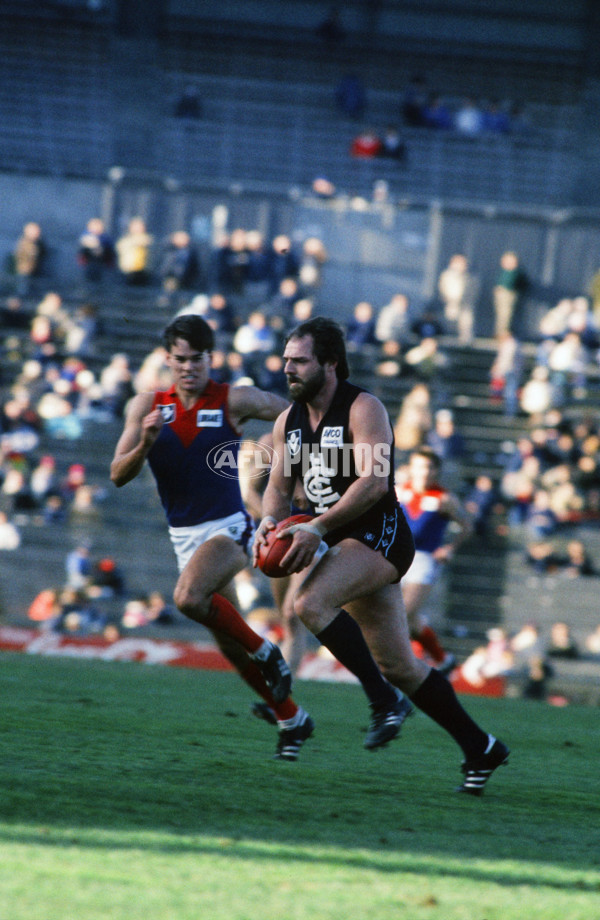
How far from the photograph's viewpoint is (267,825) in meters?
4.84

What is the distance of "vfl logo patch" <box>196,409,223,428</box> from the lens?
22.6 feet

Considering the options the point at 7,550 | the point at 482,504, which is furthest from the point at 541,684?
the point at 7,550

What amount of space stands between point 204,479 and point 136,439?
0.50m

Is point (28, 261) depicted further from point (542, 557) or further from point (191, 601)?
point (191, 601)

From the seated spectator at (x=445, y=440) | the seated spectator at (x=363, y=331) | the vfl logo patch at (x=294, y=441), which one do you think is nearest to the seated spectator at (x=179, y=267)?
the seated spectator at (x=363, y=331)

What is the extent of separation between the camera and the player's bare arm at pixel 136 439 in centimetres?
635

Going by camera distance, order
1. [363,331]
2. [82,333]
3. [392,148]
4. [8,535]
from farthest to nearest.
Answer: [392,148] → [363,331] → [82,333] → [8,535]

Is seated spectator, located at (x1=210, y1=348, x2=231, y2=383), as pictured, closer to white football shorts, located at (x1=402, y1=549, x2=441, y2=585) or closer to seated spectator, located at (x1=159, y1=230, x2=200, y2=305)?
seated spectator, located at (x1=159, y1=230, x2=200, y2=305)

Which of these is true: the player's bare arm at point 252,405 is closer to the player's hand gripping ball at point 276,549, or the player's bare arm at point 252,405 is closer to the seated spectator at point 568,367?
the player's hand gripping ball at point 276,549

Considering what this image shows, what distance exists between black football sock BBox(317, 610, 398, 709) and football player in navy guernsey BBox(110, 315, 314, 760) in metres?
0.73

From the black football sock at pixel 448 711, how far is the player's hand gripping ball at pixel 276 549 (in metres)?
0.83

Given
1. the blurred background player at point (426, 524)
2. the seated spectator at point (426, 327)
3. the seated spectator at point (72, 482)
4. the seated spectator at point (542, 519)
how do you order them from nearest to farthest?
the blurred background player at point (426, 524) < the seated spectator at point (542, 519) < the seated spectator at point (72, 482) < the seated spectator at point (426, 327)

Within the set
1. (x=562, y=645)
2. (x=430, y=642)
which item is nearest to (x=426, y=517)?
(x=430, y=642)

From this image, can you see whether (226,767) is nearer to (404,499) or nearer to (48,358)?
(404,499)
